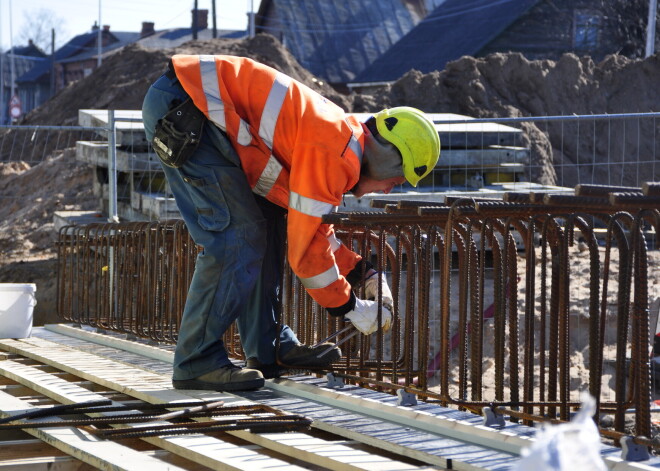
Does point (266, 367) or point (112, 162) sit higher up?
point (112, 162)

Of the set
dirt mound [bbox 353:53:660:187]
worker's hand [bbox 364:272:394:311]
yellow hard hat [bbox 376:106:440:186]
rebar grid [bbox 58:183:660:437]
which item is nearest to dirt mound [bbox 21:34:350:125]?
dirt mound [bbox 353:53:660:187]

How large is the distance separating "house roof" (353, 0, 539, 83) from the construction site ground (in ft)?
102

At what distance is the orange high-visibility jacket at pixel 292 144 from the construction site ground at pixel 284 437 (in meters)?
0.64

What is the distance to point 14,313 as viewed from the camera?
25.9ft

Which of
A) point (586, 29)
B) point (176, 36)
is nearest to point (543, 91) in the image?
point (586, 29)

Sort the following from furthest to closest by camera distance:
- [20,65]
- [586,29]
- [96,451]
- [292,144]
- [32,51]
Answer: [32,51] < [20,65] < [586,29] < [292,144] < [96,451]

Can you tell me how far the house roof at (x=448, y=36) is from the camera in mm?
36094

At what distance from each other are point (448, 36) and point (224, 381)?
35172 millimetres

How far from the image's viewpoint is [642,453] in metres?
3.62

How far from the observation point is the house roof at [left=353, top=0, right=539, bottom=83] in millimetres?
36094

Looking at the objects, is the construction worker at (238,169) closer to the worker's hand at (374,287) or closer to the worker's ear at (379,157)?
the worker's ear at (379,157)

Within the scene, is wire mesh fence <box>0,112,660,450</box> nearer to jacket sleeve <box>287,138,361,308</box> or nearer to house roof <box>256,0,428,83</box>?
jacket sleeve <box>287,138,361,308</box>

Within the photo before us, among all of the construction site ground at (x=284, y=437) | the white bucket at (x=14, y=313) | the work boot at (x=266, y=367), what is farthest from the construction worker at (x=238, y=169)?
the white bucket at (x=14, y=313)

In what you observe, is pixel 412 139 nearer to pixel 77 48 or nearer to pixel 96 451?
pixel 96 451
